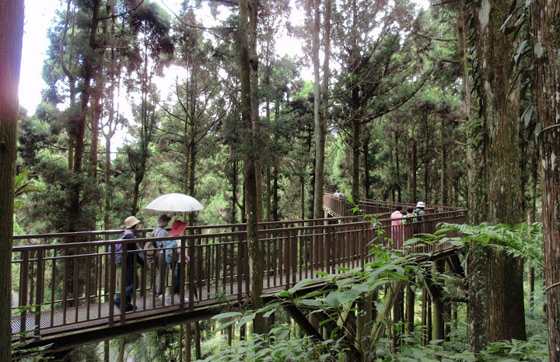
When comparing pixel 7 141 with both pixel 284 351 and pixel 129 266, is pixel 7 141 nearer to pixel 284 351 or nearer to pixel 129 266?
pixel 284 351

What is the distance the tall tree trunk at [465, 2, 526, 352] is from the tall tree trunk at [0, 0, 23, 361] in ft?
15.2

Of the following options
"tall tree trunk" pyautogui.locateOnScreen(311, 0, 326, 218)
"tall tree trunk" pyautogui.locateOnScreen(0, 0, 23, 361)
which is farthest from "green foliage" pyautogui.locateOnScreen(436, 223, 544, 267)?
"tall tree trunk" pyautogui.locateOnScreen(311, 0, 326, 218)

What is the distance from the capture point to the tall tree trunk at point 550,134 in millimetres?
1422

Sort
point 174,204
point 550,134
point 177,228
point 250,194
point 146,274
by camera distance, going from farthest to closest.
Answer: point 174,204
point 177,228
point 250,194
point 146,274
point 550,134

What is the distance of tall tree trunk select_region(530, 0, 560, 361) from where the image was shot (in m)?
1.42

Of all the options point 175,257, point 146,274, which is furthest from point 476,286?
point 146,274

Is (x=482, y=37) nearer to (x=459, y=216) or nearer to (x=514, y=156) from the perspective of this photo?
(x=514, y=156)

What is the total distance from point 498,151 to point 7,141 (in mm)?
4848

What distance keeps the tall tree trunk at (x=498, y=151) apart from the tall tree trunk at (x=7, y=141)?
4628mm

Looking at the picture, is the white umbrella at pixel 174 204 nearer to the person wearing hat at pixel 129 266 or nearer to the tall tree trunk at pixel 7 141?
the person wearing hat at pixel 129 266

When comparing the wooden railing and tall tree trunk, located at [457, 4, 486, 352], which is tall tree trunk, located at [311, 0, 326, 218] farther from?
tall tree trunk, located at [457, 4, 486, 352]

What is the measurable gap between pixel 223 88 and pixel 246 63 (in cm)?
144

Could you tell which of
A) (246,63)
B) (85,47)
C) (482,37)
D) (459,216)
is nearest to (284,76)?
(85,47)

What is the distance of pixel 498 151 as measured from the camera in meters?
3.86
